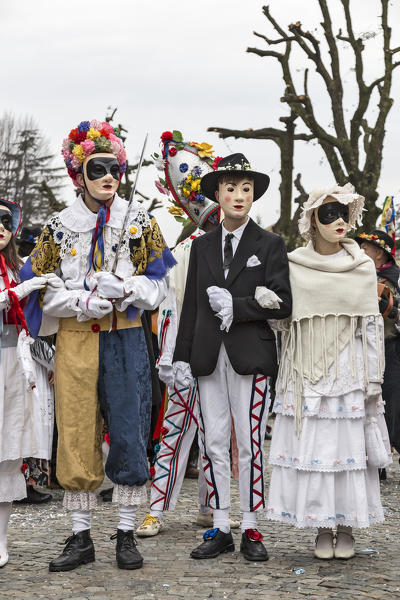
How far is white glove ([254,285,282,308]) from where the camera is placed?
16.1ft

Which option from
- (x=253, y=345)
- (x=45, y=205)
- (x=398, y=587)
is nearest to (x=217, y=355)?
(x=253, y=345)

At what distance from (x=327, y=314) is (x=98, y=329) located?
1239mm

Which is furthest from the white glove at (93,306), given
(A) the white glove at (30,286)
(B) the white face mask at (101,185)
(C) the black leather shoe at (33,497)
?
(C) the black leather shoe at (33,497)

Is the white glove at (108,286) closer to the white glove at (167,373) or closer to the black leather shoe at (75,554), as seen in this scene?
the white glove at (167,373)

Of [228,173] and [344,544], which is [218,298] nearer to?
[228,173]

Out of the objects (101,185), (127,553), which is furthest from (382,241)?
(127,553)

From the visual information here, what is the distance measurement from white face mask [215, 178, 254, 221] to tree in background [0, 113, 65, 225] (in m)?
25.9

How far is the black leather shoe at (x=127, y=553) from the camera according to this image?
476 centimetres

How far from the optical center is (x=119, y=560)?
4789 millimetres

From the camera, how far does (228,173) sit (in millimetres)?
5297

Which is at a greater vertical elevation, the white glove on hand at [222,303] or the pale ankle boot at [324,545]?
the white glove on hand at [222,303]

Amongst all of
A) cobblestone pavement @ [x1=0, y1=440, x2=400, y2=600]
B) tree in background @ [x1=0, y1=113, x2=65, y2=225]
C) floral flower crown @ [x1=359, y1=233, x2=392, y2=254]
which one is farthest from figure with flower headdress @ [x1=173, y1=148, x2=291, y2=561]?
tree in background @ [x1=0, y1=113, x2=65, y2=225]

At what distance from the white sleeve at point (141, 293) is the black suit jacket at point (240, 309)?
1.18 feet

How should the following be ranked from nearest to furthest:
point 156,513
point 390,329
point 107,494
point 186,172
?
point 156,513
point 186,172
point 107,494
point 390,329
